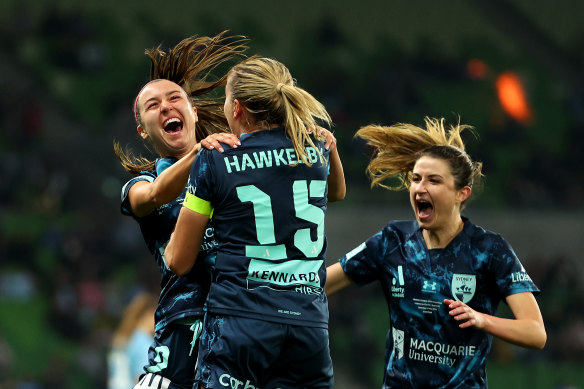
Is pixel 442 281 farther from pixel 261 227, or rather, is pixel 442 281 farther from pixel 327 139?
pixel 261 227

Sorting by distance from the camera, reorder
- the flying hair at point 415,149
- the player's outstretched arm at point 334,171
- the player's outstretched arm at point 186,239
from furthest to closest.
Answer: the flying hair at point 415,149 → the player's outstretched arm at point 334,171 → the player's outstretched arm at point 186,239

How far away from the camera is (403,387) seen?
4098mm

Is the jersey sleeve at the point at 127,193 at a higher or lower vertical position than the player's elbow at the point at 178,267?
higher

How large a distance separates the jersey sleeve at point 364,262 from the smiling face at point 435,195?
276mm

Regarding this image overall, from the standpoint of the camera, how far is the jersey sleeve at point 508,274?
13.1 ft

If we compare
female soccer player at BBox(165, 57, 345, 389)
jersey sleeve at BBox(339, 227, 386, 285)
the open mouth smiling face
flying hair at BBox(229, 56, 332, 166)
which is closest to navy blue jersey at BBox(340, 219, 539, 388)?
jersey sleeve at BBox(339, 227, 386, 285)

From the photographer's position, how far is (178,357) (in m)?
3.73

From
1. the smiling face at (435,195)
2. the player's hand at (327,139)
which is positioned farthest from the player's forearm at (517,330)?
the player's hand at (327,139)

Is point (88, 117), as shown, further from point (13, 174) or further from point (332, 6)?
point (332, 6)

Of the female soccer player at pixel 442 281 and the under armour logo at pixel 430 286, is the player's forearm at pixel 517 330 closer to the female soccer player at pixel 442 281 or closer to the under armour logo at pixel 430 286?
the female soccer player at pixel 442 281

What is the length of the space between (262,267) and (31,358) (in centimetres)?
951

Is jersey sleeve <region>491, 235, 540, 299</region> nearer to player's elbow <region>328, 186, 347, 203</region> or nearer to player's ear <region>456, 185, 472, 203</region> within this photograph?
player's ear <region>456, 185, 472, 203</region>

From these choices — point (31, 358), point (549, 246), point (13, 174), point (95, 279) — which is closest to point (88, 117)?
point (13, 174)

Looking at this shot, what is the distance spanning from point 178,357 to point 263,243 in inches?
33.3
